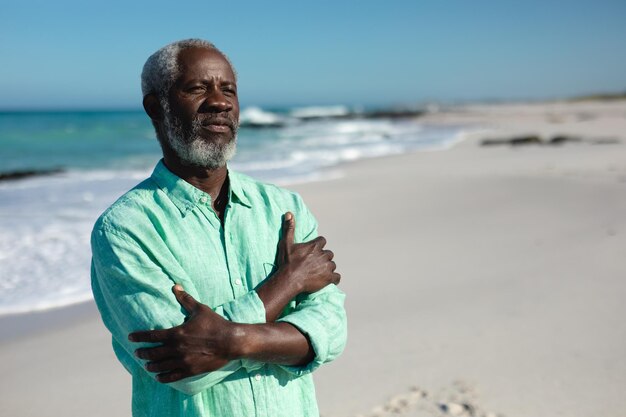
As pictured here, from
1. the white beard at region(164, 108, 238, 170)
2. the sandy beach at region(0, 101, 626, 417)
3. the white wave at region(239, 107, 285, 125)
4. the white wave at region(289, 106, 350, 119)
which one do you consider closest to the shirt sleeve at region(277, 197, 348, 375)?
the white beard at region(164, 108, 238, 170)

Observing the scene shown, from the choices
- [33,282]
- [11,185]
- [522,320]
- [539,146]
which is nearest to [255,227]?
[522,320]

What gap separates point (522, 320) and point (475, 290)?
87 centimetres

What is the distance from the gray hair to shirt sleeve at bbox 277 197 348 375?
62 centimetres

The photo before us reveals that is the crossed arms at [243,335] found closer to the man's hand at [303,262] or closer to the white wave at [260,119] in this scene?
the man's hand at [303,262]

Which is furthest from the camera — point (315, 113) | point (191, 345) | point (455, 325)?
point (315, 113)

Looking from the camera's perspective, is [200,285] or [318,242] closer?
[200,285]

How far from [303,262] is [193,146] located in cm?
49

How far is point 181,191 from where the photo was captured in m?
1.91

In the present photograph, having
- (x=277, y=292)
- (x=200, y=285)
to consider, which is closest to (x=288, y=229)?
(x=277, y=292)

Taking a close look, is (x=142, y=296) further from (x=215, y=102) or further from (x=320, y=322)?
(x=215, y=102)

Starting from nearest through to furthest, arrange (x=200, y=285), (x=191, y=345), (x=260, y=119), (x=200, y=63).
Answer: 1. (x=191, y=345)
2. (x=200, y=285)
3. (x=200, y=63)
4. (x=260, y=119)

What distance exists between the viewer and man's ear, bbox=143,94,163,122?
1976mm

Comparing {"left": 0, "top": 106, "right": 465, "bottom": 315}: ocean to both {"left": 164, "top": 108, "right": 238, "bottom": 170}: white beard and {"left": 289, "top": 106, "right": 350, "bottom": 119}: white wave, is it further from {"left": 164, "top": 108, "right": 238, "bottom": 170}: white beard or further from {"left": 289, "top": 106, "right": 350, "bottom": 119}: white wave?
{"left": 289, "top": 106, "right": 350, "bottom": 119}: white wave

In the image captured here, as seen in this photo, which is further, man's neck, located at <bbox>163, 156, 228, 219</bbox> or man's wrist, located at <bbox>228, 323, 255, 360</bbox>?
man's neck, located at <bbox>163, 156, 228, 219</bbox>
